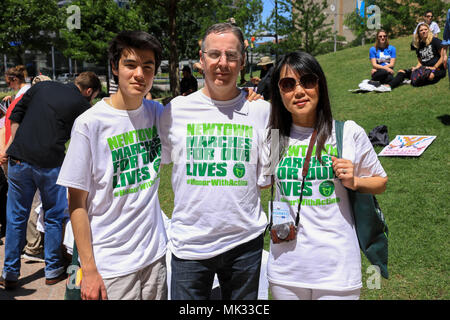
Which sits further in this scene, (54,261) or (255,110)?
(54,261)

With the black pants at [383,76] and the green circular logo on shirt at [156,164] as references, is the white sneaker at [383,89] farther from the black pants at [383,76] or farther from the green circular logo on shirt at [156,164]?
the green circular logo on shirt at [156,164]

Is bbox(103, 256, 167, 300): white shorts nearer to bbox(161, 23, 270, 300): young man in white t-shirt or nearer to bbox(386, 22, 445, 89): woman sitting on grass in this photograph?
bbox(161, 23, 270, 300): young man in white t-shirt

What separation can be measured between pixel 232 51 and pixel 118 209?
1.10 metres

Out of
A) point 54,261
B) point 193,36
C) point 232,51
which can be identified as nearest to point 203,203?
point 232,51

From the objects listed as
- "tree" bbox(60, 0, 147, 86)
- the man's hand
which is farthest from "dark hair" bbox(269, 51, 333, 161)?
"tree" bbox(60, 0, 147, 86)

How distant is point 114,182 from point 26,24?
27755 millimetres

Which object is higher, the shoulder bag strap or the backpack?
the backpack

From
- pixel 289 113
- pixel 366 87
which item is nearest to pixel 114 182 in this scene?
pixel 289 113

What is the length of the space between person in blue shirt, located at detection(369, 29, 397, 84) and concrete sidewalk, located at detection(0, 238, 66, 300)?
9.57 metres

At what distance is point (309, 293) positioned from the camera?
2.19 m

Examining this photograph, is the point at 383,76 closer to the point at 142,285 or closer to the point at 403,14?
the point at 142,285

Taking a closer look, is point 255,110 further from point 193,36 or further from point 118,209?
point 193,36

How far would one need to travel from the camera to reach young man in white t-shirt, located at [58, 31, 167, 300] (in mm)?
2168

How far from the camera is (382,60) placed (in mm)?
11312
